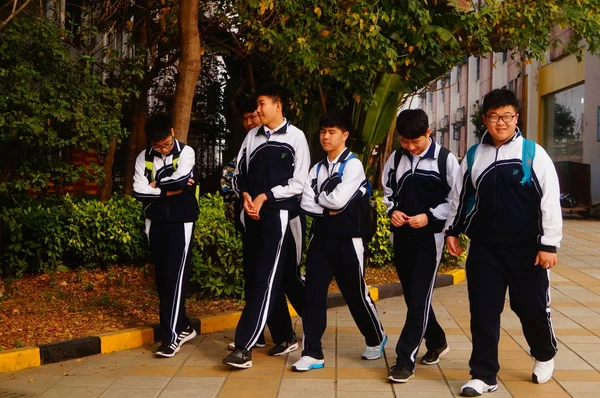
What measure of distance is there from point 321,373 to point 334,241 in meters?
0.98

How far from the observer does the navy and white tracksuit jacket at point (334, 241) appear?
6062mm

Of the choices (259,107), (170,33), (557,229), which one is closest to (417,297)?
(557,229)

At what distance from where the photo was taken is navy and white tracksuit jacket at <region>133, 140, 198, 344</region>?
6543mm

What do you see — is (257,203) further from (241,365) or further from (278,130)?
(241,365)

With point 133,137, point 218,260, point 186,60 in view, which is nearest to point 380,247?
point 218,260

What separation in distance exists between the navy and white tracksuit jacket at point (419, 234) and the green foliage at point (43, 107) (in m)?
3.62

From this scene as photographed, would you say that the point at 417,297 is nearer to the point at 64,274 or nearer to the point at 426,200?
the point at 426,200

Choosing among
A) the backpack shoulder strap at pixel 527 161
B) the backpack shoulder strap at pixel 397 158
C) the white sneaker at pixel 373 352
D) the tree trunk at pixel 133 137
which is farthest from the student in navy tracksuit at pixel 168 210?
the tree trunk at pixel 133 137

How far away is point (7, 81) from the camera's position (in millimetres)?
7918

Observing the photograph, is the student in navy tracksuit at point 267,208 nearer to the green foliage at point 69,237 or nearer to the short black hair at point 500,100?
the short black hair at point 500,100

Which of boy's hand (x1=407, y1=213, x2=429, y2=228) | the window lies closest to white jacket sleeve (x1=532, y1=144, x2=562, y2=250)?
boy's hand (x1=407, y1=213, x2=429, y2=228)

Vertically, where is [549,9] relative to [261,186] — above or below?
above

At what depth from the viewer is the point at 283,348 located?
263 inches

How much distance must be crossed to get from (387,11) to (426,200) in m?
5.95
